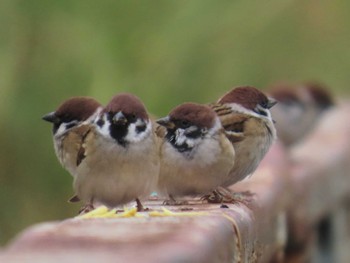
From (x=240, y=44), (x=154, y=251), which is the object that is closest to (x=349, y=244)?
(x=240, y=44)

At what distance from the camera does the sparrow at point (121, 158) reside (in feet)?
14.2

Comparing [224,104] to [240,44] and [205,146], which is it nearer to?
[205,146]

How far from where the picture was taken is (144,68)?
8156mm

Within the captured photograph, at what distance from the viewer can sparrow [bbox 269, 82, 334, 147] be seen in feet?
30.2

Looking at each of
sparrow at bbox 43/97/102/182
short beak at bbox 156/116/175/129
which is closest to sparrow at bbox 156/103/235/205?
short beak at bbox 156/116/175/129

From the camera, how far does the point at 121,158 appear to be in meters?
4.39

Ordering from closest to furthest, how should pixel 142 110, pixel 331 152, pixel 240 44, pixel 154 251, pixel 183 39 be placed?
1. pixel 154 251
2. pixel 142 110
3. pixel 331 152
4. pixel 183 39
5. pixel 240 44

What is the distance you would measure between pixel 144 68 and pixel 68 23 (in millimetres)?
612

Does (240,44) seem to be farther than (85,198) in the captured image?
Yes

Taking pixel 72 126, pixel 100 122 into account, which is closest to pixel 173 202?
pixel 100 122

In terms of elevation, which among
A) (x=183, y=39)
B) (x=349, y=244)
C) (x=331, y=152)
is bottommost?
(x=349, y=244)

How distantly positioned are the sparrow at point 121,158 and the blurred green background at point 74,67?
2.99 meters

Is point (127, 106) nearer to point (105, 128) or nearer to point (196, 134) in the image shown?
point (105, 128)

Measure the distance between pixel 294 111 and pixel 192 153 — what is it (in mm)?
5177
